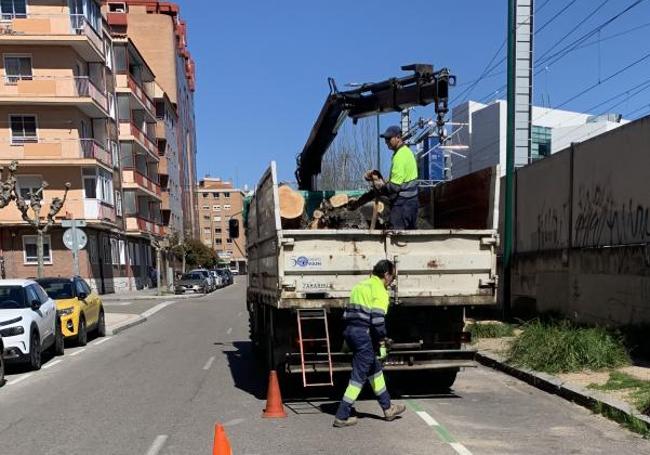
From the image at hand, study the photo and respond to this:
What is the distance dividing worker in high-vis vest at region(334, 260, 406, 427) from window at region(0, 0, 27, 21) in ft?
117

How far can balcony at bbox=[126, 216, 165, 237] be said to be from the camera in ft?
160

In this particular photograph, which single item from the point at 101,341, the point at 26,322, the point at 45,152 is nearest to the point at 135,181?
the point at 45,152

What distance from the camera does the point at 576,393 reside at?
7.93 m

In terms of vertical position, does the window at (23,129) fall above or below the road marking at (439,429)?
above

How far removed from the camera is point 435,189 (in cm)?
1054

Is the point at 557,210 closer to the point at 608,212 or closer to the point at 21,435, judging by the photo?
the point at 608,212

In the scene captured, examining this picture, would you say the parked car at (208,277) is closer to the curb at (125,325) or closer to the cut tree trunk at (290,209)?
the curb at (125,325)

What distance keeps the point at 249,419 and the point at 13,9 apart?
35898 millimetres

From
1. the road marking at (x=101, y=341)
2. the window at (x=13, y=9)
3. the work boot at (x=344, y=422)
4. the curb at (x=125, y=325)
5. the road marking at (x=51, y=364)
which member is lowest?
the curb at (x=125, y=325)

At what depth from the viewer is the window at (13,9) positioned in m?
35.6

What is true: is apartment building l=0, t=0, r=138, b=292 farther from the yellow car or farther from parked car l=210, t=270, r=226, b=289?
the yellow car

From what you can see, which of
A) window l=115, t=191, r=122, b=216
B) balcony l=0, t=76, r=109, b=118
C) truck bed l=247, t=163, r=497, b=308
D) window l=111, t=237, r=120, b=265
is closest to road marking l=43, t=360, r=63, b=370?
truck bed l=247, t=163, r=497, b=308

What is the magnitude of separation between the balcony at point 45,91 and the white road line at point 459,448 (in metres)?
34.4

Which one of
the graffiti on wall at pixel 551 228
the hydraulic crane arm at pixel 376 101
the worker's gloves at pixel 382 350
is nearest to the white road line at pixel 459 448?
the worker's gloves at pixel 382 350
